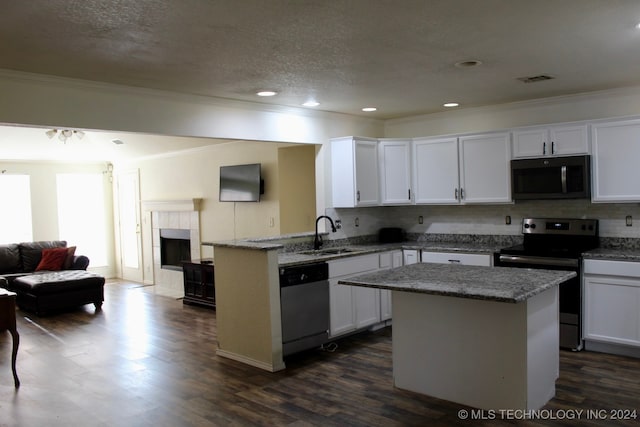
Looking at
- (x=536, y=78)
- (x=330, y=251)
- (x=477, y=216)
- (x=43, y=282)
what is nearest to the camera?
(x=536, y=78)

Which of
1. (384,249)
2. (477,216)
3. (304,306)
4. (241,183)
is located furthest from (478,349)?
(241,183)

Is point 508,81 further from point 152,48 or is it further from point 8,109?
point 8,109

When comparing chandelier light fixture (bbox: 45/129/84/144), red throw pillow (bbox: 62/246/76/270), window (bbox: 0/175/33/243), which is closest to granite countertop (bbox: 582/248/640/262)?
chandelier light fixture (bbox: 45/129/84/144)

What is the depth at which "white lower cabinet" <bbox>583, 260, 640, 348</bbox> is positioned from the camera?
427cm

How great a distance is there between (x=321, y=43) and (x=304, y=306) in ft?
7.80

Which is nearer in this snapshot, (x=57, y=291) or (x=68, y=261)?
(x=57, y=291)

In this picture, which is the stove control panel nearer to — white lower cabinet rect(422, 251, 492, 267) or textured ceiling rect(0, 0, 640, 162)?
white lower cabinet rect(422, 251, 492, 267)

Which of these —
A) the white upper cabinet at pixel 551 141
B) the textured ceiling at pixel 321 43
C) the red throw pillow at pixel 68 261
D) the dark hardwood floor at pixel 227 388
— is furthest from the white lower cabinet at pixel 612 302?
the red throw pillow at pixel 68 261

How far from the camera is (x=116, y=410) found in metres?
3.55

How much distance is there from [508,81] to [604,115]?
126cm

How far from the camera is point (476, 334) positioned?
3.25m

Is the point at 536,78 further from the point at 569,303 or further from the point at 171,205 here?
the point at 171,205

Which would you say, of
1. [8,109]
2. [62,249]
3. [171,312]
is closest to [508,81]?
[8,109]

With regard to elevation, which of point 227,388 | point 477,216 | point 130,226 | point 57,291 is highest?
point 477,216
